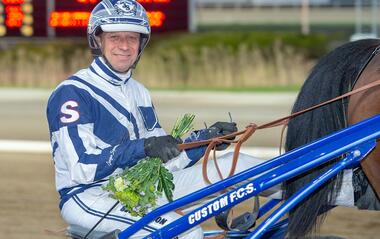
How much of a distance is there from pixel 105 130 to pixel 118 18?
0.44 meters

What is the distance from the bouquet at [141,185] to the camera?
3416 millimetres

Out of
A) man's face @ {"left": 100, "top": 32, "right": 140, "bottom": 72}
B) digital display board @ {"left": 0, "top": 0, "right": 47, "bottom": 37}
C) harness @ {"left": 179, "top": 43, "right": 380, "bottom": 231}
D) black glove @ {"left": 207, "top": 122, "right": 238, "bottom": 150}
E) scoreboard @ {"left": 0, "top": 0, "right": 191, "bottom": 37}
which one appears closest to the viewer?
harness @ {"left": 179, "top": 43, "right": 380, "bottom": 231}

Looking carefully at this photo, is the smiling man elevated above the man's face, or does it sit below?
below

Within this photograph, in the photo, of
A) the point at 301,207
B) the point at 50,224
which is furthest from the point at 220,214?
the point at 50,224

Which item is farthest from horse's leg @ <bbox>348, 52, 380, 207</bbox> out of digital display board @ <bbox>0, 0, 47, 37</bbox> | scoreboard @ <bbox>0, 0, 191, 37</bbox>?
digital display board @ <bbox>0, 0, 47, 37</bbox>

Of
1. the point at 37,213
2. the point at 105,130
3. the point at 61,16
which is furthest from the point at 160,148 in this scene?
the point at 61,16

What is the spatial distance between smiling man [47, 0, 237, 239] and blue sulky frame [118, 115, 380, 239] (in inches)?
2.9

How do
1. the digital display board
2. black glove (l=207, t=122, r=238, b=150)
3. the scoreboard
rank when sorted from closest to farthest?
black glove (l=207, t=122, r=238, b=150) < the scoreboard < the digital display board

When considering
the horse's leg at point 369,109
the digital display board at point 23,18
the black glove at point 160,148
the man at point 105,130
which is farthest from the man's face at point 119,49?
the digital display board at point 23,18

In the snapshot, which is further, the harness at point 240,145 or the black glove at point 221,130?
the black glove at point 221,130

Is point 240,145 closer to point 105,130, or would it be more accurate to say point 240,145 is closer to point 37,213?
point 105,130

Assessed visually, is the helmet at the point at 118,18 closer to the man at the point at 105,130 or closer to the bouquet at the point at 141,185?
the man at the point at 105,130

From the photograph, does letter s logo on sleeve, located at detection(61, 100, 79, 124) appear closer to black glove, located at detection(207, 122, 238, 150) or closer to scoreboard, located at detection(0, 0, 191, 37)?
black glove, located at detection(207, 122, 238, 150)

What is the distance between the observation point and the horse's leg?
338 cm
